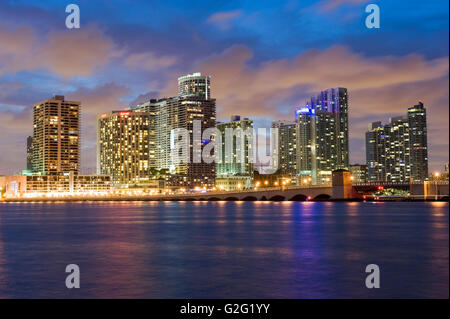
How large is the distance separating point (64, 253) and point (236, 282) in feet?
73.7

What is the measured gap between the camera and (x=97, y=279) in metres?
34.0

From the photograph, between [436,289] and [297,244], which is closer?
[436,289]

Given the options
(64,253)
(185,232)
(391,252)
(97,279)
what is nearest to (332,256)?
(391,252)

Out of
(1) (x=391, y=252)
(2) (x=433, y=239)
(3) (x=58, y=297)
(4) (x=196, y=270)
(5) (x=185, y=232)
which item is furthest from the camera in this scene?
(5) (x=185, y=232)

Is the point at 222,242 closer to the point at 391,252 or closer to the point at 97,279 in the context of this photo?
the point at 391,252

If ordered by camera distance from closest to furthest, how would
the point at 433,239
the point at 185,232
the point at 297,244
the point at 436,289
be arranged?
1. the point at 436,289
2. the point at 297,244
3. the point at 433,239
4. the point at 185,232

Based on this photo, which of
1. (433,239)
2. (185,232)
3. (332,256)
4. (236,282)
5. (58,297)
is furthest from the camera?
(185,232)

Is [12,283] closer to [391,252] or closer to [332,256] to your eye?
[332,256]

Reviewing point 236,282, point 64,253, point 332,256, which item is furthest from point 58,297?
point 332,256

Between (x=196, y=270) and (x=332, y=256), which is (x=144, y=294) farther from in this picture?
(x=332, y=256)

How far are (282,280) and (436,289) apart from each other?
29.8ft

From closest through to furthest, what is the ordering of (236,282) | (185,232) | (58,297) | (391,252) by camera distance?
(58,297)
(236,282)
(391,252)
(185,232)

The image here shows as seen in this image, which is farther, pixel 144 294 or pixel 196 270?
pixel 196 270

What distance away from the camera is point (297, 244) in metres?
55.3
